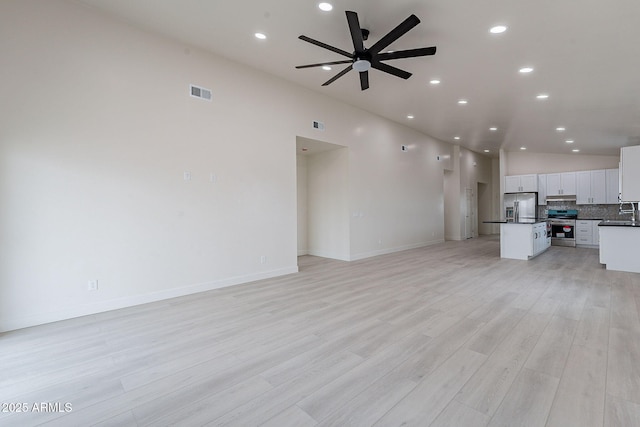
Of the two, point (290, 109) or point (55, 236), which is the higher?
point (290, 109)

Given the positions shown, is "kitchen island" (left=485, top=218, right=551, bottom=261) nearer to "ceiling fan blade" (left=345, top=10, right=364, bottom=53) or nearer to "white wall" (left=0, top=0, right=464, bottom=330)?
"white wall" (left=0, top=0, right=464, bottom=330)

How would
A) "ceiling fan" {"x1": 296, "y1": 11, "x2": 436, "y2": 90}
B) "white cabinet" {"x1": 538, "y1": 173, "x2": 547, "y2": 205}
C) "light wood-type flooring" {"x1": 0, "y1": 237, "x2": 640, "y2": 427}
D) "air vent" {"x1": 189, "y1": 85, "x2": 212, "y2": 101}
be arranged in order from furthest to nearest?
"white cabinet" {"x1": 538, "y1": 173, "x2": 547, "y2": 205}, "air vent" {"x1": 189, "y1": 85, "x2": 212, "y2": 101}, "ceiling fan" {"x1": 296, "y1": 11, "x2": 436, "y2": 90}, "light wood-type flooring" {"x1": 0, "y1": 237, "x2": 640, "y2": 427}

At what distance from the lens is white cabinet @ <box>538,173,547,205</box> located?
10.1 metres

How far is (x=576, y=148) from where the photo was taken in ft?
30.1

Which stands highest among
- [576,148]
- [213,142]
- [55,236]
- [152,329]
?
[576,148]

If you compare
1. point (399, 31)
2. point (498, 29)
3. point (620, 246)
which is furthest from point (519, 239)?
point (399, 31)

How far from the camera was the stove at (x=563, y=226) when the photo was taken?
9344mm

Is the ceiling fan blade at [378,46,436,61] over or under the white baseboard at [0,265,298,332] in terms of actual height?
over

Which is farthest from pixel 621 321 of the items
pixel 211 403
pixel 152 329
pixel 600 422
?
pixel 152 329

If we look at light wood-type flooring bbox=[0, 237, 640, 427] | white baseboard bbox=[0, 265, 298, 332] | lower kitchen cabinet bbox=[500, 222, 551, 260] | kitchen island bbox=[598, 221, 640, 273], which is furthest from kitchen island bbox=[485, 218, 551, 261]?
white baseboard bbox=[0, 265, 298, 332]

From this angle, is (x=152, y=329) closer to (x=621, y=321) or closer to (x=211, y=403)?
(x=211, y=403)

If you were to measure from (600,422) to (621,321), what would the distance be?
227 cm

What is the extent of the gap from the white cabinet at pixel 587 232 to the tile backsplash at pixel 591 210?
480 mm

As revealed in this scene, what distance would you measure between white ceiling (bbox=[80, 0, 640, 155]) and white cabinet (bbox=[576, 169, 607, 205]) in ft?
9.28
